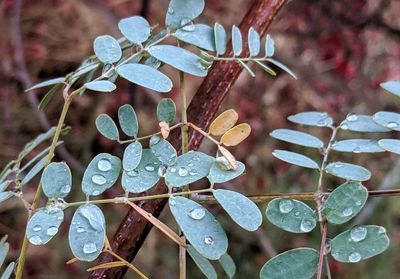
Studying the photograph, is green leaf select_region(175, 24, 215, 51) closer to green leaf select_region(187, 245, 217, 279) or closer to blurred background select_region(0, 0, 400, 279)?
green leaf select_region(187, 245, 217, 279)

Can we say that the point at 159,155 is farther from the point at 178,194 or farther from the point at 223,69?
the point at 223,69

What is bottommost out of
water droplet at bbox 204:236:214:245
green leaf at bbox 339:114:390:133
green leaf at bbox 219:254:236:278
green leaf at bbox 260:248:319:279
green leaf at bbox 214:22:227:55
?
green leaf at bbox 219:254:236:278

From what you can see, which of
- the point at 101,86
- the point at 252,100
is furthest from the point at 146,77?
the point at 252,100

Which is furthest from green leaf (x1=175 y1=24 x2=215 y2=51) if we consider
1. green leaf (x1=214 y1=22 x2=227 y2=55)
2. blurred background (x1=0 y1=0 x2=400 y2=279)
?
blurred background (x1=0 y1=0 x2=400 y2=279)

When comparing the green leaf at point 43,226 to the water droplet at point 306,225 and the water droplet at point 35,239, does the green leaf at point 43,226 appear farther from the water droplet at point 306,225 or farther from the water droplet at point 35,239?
the water droplet at point 306,225

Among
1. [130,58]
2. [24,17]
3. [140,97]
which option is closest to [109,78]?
[130,58]

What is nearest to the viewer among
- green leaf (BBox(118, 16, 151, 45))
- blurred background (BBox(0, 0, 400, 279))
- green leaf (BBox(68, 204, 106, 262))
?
green leaf (BBox(68, 204, 106, 262))

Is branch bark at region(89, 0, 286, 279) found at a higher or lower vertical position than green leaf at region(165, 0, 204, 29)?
lower
